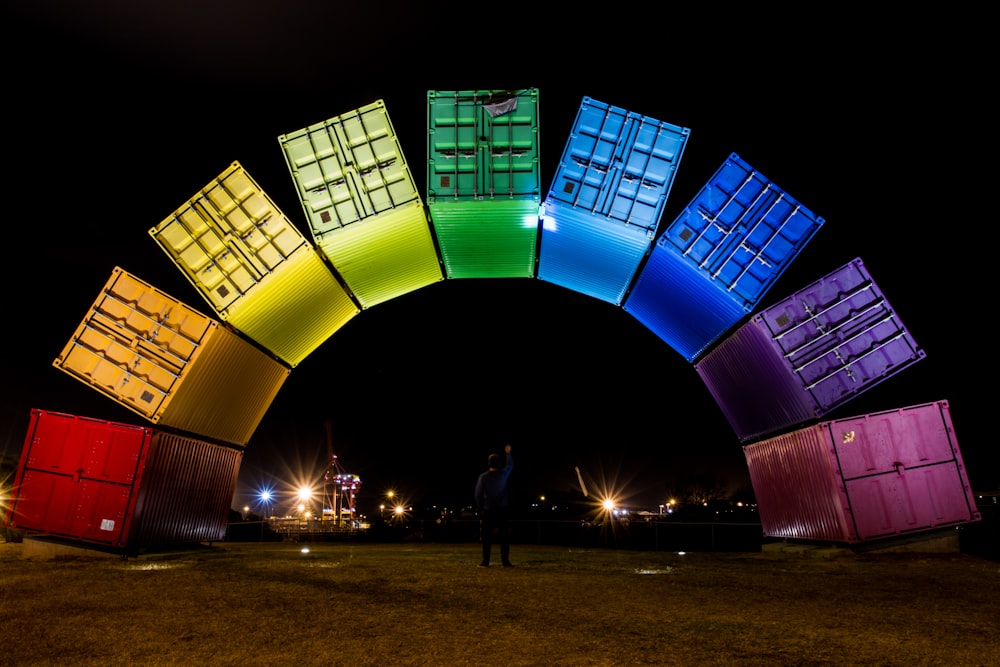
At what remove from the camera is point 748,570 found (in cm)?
1395

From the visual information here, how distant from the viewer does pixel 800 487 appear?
728 inches

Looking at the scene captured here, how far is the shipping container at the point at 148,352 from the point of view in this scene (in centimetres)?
1756

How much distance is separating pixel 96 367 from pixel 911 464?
880 inches

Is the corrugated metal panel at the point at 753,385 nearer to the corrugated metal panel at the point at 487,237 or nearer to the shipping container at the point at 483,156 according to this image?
the corrugated metal panel at the point at 487,237

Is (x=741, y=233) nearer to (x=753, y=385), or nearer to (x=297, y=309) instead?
(x=753, y=385)

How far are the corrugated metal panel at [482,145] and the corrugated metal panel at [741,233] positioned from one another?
14.9 ft

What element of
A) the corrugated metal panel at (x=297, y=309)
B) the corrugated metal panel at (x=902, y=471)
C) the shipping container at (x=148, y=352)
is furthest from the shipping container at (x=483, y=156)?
the corrugated metal panel at (x=902, y=471)

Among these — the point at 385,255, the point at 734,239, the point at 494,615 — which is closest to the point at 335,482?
the point at 385,255

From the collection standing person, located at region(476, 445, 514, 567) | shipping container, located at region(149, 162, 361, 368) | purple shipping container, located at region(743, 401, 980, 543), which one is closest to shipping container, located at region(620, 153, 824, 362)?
purple shipping container, located at region(743, 401, 980, 543)

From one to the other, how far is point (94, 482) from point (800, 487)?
19.2 metres

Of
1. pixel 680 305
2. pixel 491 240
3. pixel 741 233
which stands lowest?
pixel 680 305

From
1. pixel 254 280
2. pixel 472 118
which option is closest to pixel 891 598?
pixel 472 118

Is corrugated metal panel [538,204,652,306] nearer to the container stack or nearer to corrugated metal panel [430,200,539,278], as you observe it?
the container stack

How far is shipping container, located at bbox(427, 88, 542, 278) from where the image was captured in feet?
59.4
